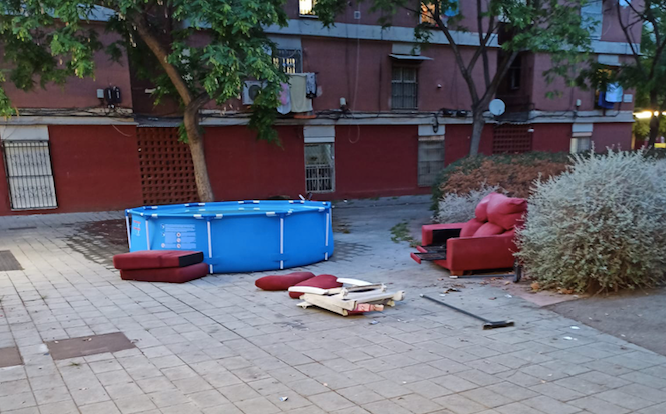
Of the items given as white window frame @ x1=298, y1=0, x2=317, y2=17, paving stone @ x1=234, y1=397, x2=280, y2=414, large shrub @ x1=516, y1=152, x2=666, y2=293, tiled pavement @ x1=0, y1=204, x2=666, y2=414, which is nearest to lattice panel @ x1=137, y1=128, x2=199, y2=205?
white window frame @ x1=298, y1=0, x2=317, y2=17

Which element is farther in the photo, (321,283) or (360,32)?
(360,32)

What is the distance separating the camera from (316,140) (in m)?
17.4

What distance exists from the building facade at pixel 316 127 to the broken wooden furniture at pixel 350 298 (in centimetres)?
1063

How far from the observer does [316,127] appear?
682 inches

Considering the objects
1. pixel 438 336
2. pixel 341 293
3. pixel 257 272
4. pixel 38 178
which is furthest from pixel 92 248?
pixel 438 336

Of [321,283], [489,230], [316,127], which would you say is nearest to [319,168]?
[316,127]

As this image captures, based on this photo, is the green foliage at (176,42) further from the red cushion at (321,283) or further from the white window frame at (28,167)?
the red cushion at (321,283)

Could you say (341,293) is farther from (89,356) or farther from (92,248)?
(92,248)

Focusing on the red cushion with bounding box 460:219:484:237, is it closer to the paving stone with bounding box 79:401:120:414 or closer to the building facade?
the paving stone with bounding box 79:401:120:414

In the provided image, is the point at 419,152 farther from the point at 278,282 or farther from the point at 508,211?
the point at 278,282

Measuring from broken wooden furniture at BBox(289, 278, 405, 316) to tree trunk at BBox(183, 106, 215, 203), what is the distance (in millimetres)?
6454

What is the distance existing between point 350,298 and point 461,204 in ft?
17.6

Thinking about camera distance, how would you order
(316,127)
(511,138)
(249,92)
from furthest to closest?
A: 1. (511,138)
2. (316,127)
3. (249,92)

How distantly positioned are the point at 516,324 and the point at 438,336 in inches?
37.1
